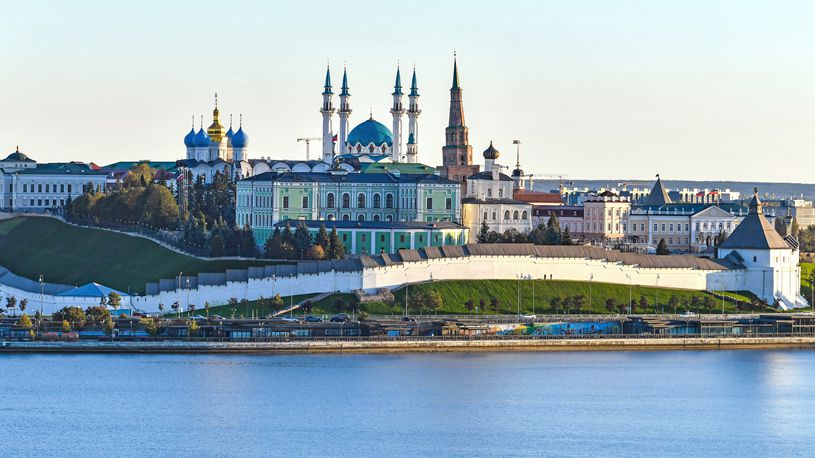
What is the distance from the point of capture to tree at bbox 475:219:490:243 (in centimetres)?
9438

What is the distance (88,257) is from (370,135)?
23399 mm

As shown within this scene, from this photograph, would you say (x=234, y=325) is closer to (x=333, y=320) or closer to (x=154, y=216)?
(x=333, y=320)

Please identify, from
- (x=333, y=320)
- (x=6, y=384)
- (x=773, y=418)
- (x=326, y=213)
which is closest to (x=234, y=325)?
(x=333, y=320)

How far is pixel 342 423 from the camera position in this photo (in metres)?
55.1

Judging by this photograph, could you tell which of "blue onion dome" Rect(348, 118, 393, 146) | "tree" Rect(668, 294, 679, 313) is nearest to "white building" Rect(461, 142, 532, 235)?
A: "blue onion dome" Rect(348, 118, 393, 146)

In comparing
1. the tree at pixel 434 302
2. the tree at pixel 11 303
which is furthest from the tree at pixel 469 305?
the tree at pixel 11 303

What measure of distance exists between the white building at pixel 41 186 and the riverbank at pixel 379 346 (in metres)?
55.8

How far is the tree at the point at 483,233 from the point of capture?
310 ft

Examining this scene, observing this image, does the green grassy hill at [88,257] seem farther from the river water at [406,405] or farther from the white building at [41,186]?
the river water at [406,405]

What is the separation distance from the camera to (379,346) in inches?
2758

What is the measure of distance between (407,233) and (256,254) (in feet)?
24.1

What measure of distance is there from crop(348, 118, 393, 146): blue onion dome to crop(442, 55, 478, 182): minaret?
9.26 meters

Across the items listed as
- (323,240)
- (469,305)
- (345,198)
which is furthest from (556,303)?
(345,198)

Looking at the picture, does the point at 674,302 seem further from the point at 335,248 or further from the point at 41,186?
the point at 41,186
